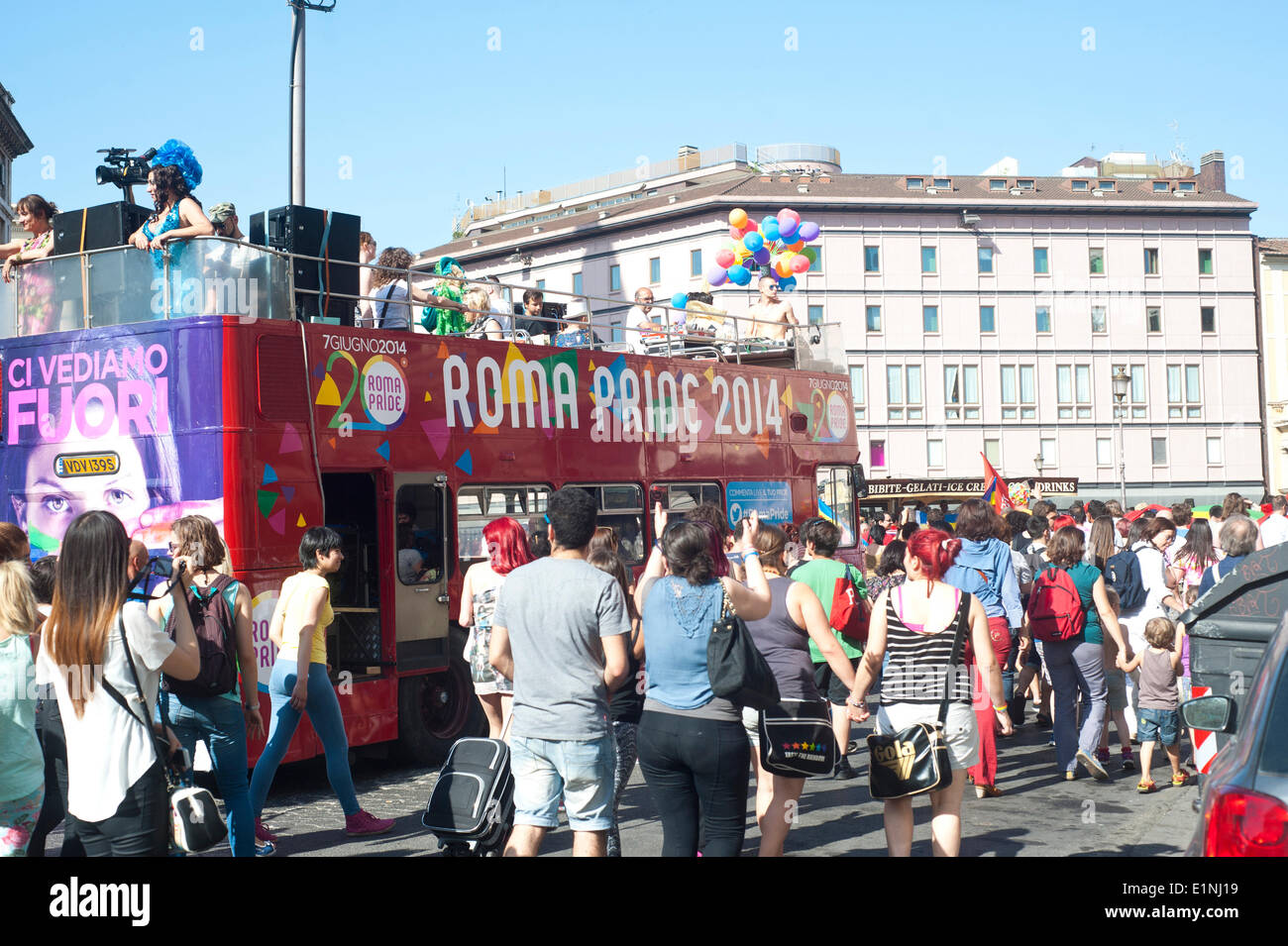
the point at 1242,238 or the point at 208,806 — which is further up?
the point at 1242,238

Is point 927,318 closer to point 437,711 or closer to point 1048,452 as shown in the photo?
point 1048,452

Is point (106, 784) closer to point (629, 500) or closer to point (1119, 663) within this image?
point (1119, 663)

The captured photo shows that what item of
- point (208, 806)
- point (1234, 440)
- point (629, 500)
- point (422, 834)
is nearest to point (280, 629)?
point (422, 834)

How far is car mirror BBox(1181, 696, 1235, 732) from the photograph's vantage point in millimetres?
4695

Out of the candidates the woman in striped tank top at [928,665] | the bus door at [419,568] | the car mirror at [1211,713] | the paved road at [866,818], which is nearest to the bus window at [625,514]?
the bus door at [419,568]

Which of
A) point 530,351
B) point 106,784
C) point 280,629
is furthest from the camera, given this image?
point 530,351

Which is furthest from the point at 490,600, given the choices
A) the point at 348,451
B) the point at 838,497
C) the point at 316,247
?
the point at 838,497

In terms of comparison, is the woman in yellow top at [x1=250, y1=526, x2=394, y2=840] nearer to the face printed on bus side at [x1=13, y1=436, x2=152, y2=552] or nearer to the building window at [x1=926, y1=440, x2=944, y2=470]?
the face printed on bus side at [x1=13, y1=436, x2=152, y2=552]

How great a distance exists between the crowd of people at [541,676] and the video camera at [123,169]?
13.7 ft

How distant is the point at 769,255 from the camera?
1881 centimetres

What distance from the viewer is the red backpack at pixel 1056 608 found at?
9734 mm

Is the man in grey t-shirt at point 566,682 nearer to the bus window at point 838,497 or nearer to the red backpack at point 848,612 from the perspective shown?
the red backpack at point 848,612

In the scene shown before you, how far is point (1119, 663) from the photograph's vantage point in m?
10.0
